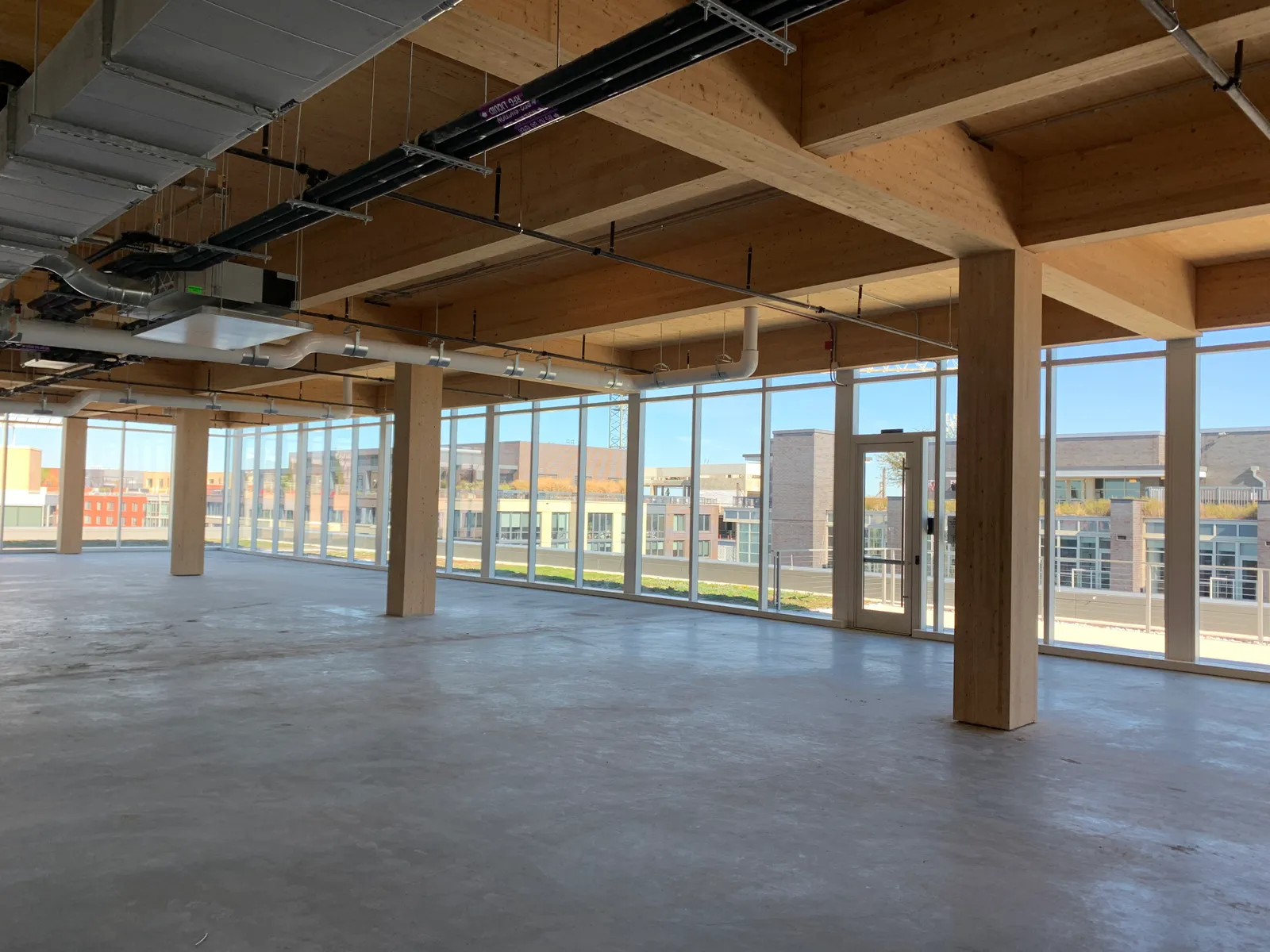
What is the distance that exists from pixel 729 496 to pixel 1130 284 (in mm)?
7014

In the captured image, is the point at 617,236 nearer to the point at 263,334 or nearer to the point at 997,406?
the point at 263,334

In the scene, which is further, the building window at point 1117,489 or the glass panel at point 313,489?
the glass panel at point 313,489

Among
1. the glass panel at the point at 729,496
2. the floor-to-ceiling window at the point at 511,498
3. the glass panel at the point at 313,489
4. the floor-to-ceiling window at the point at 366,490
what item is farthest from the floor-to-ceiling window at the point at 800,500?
the glass panel at the point at 313,489

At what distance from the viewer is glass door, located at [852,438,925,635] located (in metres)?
11.6

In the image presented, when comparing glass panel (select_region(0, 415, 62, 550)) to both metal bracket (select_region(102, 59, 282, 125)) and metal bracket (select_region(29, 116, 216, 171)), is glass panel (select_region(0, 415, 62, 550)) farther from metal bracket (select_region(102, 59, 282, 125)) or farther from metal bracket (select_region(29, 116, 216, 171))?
metal bracket (select_region(102, 59, 282, 125))

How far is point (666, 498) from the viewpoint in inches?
591

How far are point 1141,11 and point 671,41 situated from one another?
2.36m

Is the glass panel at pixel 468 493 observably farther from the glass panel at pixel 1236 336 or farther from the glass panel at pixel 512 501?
the glass panel at pixel 1236 336

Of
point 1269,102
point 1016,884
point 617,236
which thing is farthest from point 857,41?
Answer: point 1016,884

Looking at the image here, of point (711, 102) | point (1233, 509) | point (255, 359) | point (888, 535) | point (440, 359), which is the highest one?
point (711, 102)

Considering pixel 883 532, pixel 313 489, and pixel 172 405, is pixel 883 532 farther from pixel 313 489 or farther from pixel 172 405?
pixel 313 489

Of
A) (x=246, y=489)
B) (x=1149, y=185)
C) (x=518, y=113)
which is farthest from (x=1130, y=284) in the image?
(x=246, y=489)

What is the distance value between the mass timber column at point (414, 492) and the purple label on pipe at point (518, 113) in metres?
8.32

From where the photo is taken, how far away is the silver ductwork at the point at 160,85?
2893 millimetres
